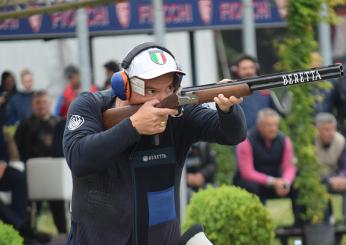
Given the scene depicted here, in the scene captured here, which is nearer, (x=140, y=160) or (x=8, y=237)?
(x=140, y=160)

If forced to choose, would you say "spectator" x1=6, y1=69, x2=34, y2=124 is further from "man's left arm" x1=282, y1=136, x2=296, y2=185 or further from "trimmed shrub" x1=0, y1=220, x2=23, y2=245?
"trimmed shrub" x1=0, y1=220, x2=23, y2=245

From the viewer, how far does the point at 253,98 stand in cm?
1125

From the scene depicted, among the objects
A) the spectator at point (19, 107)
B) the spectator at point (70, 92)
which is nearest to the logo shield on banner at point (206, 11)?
the spectator at point (70, 92)

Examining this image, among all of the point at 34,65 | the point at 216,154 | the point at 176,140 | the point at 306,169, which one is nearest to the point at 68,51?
the point at 34,65

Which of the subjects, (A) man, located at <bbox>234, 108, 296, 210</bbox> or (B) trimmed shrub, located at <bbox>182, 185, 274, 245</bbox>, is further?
(A) man, located at <bbox>234, 108, 296, 210</bbox>

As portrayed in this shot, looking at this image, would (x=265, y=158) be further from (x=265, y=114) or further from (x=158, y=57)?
(x=158, y=57)

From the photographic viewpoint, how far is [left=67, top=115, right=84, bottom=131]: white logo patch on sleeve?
543cm

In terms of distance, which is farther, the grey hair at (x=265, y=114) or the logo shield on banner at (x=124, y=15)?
the logo shield on banner at (x=124, y=15)

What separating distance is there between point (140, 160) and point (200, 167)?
22.2ft

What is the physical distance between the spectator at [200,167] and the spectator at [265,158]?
101 cm

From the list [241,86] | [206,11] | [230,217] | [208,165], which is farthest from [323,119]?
[241,86]

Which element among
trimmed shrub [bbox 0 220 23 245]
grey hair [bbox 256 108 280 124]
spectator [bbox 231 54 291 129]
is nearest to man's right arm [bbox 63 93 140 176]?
trimmed shrub [bbox 0 220 23 245]

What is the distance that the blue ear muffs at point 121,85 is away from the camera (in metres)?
5.43

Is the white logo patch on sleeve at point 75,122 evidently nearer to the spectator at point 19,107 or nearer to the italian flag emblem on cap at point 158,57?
the italian flag emblem on cap at point 158,57
